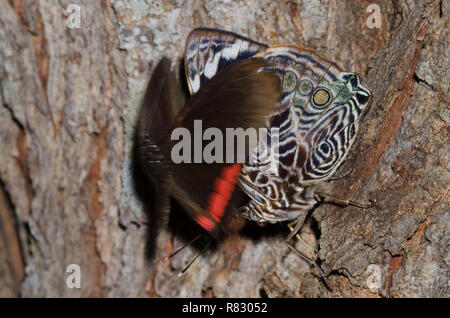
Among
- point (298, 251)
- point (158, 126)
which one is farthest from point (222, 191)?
point (298, 251)

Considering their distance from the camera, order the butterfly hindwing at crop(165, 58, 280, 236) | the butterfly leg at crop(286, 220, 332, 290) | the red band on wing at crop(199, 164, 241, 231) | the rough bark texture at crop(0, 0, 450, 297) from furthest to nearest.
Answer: the butterfly leg at crop(286, 220, 332, 290)
the rough bark texture at crop(0, 0, 450, 297)
the red band on wing at crop(199, 164, 241, 231)
the butterfly hindwing at crop(165, 58, 280, 236)

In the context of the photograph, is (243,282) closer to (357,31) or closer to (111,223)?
(111,223)

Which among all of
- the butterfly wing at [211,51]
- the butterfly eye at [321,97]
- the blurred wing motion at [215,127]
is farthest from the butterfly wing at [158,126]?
the butterfly eye at [321,97]

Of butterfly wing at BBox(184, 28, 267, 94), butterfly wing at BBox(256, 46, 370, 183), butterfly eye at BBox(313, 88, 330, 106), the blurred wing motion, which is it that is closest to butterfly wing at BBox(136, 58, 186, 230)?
the blurred wing motion

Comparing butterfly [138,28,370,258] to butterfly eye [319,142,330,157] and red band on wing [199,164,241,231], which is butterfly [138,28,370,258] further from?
red band on wing [199,164,241,231]

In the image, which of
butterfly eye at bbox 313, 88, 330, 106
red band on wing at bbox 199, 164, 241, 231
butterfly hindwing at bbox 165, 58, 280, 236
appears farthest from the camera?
butterfly eye at bbox 313, 88, 330, 106

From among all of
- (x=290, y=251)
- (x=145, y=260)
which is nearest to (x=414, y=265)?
(x=290, y=251)

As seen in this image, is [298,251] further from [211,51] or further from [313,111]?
[211,51]
